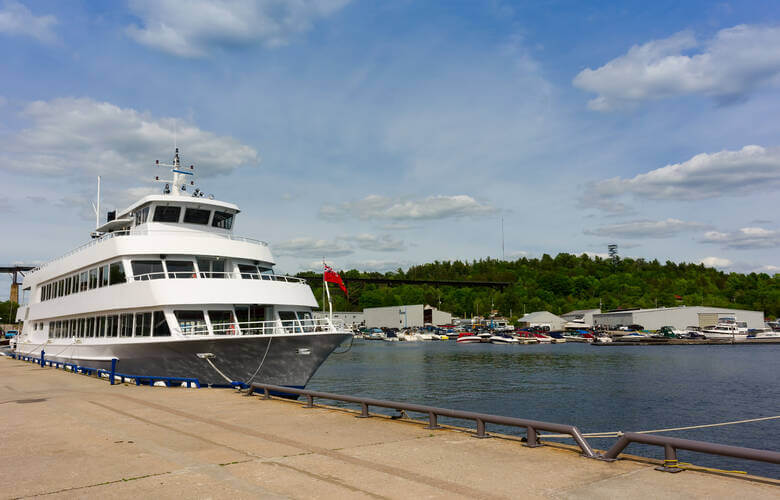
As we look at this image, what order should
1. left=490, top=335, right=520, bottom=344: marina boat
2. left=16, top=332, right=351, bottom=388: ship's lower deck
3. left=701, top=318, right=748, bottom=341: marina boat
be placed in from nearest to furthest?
1. left=16, top=332, right=351, bottom=388: ship's lower deck
2. left=701, top=318, right=748, bottom=341: marina boat
3. left=490, top=335, right=520, bottom=344: marina boat

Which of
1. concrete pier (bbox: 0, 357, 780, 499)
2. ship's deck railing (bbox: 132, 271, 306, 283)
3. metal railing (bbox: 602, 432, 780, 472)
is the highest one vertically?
ship's deck railing (bbox: 132, 271, 306, 283)

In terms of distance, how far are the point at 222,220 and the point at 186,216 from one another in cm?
181

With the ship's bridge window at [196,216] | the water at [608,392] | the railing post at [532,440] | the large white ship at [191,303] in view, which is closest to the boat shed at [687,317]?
the water at [608,392]

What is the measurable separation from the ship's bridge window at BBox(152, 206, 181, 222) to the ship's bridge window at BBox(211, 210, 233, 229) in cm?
178

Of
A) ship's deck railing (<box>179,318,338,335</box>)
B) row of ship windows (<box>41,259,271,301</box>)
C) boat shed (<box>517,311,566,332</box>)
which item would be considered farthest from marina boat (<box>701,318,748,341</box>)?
row of ship windows (<box>41,259,271,301</box>)

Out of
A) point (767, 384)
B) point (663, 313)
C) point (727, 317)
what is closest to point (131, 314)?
point (767, 384)

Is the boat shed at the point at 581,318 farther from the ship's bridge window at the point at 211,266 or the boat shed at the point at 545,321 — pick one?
the ship's bridge window at the point at 211,266

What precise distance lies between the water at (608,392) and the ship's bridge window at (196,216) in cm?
1454

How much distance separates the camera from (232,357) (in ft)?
72.4

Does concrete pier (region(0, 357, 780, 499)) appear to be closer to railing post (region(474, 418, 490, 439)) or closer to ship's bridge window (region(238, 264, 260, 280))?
railing post (region(474, 418, 490, 439))

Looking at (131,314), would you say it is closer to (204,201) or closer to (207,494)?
(204,201)

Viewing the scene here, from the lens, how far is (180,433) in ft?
42.3

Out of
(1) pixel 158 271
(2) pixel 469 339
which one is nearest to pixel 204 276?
(1) pixel 158 271

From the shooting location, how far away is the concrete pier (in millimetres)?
8242
